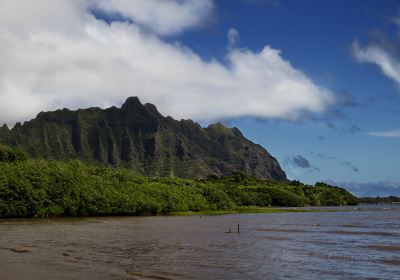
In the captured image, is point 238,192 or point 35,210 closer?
point 35,210

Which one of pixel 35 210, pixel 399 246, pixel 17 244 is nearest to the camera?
pixel 17 244

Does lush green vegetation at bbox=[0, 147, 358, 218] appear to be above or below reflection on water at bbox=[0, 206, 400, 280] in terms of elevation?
above

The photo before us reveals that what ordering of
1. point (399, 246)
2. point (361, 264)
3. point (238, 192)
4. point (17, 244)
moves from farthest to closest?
point (238, 192)
point (399, 246)
point (17, 244)
point (361, 264)

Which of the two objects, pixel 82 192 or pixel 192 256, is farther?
pixel 82 192

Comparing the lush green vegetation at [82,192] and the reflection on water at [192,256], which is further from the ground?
the lush green vegetation at [82,192]

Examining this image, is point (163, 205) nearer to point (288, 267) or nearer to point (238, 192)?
point (238, 192)

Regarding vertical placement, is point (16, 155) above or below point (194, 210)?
above

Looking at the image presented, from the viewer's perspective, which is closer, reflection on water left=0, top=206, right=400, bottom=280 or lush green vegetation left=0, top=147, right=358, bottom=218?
reflection on water left=0, top=206, right=400, bottom=280

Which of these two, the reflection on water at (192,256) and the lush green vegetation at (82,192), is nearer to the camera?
the reflection on water at (192,256)

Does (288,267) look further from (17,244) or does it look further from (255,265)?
(17,244)

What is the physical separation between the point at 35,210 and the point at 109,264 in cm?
5688

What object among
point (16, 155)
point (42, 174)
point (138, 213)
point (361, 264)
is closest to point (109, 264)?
point (361, 264)

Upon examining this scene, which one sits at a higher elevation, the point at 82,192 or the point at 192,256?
the point at 82,192

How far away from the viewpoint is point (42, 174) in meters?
90.4
